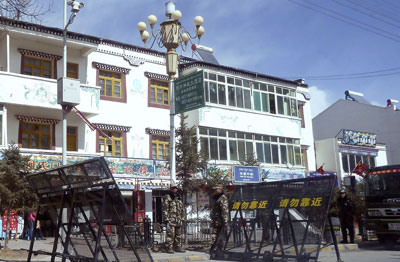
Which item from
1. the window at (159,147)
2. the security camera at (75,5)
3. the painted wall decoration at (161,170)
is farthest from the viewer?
the window at (159,147)

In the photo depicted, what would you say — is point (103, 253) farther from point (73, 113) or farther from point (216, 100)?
point (216, 100)

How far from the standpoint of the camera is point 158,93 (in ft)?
91.6

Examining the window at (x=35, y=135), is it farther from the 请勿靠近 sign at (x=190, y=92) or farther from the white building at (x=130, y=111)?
Answer: the 请勿靠近 sign at (x=190, y=92)

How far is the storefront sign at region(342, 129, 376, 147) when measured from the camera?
122 feet

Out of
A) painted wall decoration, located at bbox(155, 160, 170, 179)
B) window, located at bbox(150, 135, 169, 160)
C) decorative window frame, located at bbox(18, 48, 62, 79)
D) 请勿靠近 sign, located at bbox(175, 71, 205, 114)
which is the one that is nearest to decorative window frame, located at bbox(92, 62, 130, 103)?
decorative window frame, located at bbox(18, 48, 62, 79)

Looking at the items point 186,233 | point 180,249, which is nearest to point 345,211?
point 186,233

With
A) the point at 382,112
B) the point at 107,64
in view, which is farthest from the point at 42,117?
the point at 382,112

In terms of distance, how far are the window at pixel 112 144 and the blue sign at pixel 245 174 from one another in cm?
677

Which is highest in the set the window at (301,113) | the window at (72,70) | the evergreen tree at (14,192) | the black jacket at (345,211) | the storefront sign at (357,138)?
the window at (72,70)

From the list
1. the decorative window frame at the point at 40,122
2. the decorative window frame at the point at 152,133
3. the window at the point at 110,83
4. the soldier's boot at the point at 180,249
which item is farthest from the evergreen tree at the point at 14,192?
the decorative window frame at the point at 152,133

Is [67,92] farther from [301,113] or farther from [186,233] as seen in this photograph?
[301,113]

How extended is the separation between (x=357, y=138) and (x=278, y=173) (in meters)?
11.0

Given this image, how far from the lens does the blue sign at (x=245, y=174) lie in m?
22.9

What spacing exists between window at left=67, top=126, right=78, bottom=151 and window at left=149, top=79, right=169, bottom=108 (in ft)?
15.8
